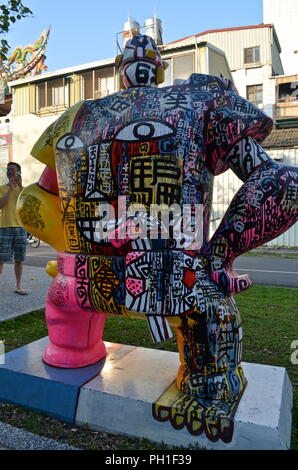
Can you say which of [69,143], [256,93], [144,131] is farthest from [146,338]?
[256,93]

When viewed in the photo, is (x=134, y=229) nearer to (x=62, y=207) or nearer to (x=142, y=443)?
(x=62, y=207)

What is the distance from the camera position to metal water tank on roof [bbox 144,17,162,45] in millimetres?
14621

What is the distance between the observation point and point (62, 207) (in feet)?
6.14

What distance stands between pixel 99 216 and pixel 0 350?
1.30 metres

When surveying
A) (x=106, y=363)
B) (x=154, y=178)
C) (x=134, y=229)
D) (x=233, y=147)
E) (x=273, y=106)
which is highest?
(x=273, y=106)

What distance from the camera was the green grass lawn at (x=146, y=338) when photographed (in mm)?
1806

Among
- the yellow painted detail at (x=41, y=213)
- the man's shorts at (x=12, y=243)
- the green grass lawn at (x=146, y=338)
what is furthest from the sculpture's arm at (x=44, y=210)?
the man's shorts at (x=12, y=243)

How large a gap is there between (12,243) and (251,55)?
15.1m

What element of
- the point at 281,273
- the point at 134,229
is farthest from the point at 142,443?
the point at 281,273

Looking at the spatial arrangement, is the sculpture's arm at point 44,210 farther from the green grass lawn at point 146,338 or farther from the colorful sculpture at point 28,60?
the colorful sculpture at point 28,60

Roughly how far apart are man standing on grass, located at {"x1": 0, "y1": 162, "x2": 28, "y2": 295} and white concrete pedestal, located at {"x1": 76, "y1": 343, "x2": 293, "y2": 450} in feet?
8.40

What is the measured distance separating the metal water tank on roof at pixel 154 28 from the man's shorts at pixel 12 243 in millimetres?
12567

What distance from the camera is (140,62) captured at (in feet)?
6.25
